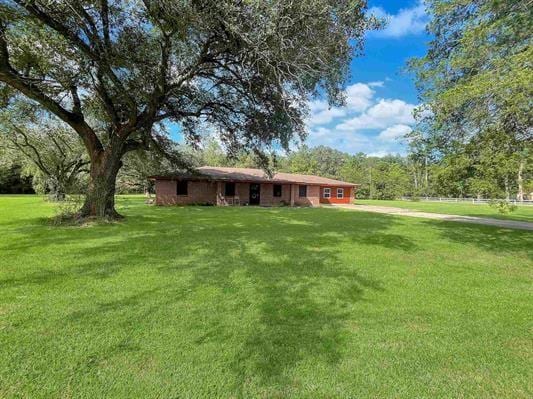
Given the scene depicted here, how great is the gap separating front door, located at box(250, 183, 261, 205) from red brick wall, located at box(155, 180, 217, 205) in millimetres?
3220

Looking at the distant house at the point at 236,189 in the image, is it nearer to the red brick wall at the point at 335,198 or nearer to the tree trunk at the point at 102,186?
the red brick wall at the point at 335,198

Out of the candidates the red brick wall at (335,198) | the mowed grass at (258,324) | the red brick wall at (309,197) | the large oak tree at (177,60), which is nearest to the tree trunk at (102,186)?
the large oak tree at (177,60)

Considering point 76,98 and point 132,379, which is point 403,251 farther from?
point 76,98

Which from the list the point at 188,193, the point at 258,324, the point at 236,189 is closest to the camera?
the point at 258,324

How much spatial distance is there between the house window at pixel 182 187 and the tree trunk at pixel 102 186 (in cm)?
1146

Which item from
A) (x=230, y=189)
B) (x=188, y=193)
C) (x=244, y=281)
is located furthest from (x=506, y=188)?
(x=188, y=193)

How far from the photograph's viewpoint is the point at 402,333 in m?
3.55

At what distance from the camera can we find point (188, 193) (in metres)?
24.5

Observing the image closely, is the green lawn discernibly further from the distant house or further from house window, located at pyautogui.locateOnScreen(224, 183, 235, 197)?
house window, located at pyautogui.locateOnScreen(224, 183, 235, 197)

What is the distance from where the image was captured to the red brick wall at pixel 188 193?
23688 mm

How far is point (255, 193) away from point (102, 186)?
52.2ft

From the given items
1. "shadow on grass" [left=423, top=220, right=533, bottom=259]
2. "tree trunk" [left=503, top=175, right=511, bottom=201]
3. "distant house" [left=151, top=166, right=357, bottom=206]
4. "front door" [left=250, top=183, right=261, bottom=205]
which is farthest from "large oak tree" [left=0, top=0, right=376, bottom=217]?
"front door" [left=250, top=183, right=261, bottom=205]

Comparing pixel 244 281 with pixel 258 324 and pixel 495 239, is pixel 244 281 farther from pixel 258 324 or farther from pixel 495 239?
pixel 495 239

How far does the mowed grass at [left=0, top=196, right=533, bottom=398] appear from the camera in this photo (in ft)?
8.59
